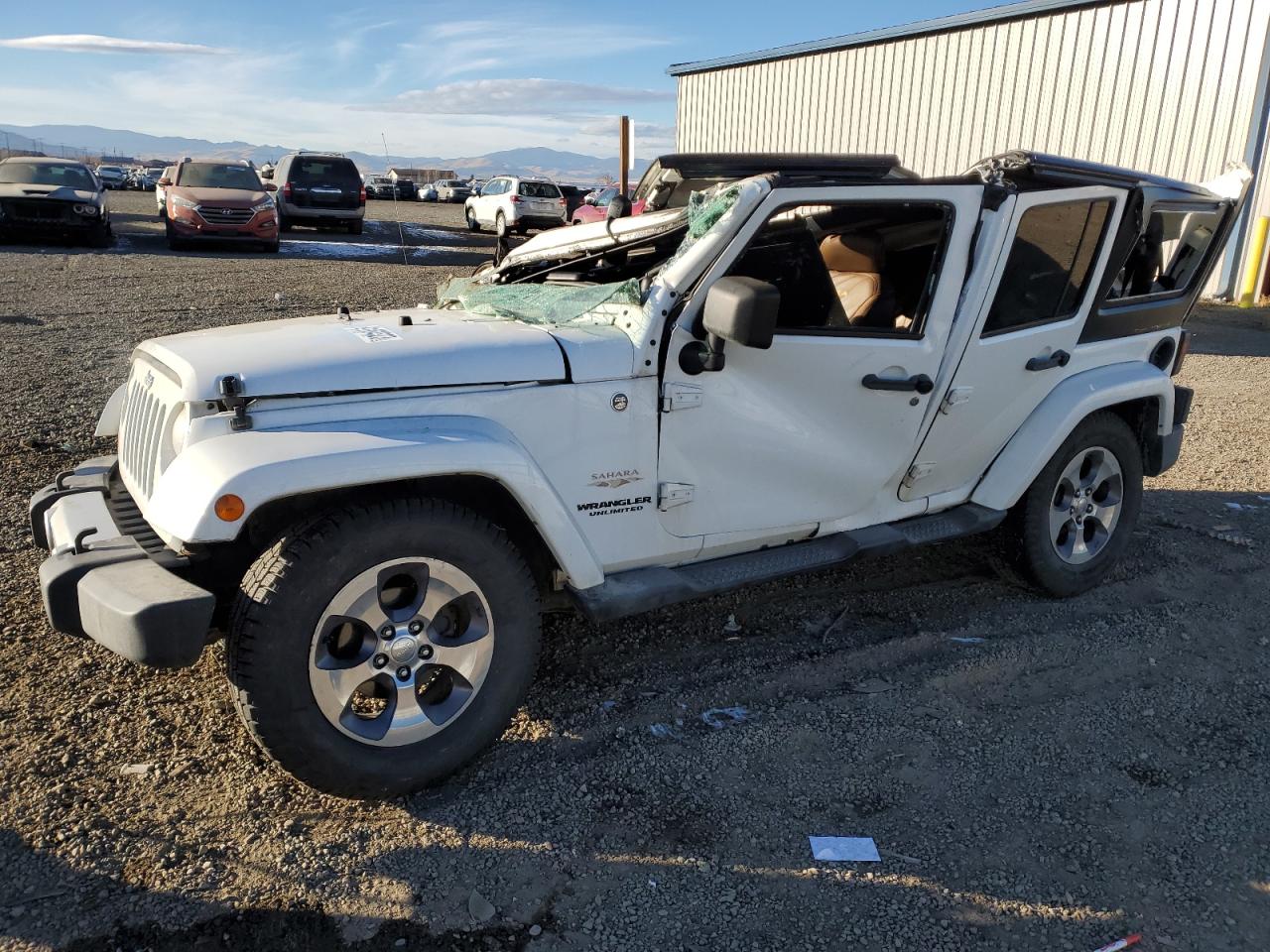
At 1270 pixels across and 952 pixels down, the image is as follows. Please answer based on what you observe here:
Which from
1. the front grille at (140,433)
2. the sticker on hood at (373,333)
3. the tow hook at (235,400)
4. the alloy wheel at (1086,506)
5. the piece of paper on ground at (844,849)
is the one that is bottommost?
the piece of paper on ground at (844,849)

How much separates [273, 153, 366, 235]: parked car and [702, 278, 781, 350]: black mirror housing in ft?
66.1

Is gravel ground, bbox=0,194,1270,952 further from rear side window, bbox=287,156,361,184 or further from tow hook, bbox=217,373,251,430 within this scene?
rear side window, bbox=287,156,361,184

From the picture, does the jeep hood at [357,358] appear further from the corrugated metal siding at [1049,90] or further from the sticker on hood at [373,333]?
the corrugated metal siding at [1049,90]

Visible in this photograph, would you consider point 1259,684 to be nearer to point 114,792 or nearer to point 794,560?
point 794,560

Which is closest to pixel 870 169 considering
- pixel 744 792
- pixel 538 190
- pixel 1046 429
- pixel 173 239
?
pixel 1046 429

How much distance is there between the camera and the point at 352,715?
292cm

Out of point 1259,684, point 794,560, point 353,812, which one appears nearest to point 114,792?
point 353,812

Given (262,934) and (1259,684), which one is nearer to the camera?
(262,934)

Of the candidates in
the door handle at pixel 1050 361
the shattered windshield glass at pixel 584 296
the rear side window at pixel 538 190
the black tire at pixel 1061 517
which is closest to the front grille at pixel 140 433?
the shattered windshield glass at pixel 584 296

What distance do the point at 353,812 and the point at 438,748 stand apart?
31 cm

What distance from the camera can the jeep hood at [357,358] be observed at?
9.50 feet

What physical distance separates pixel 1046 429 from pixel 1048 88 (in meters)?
14.2

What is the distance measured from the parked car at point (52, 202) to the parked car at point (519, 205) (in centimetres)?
1042

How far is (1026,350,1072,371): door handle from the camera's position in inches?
165
